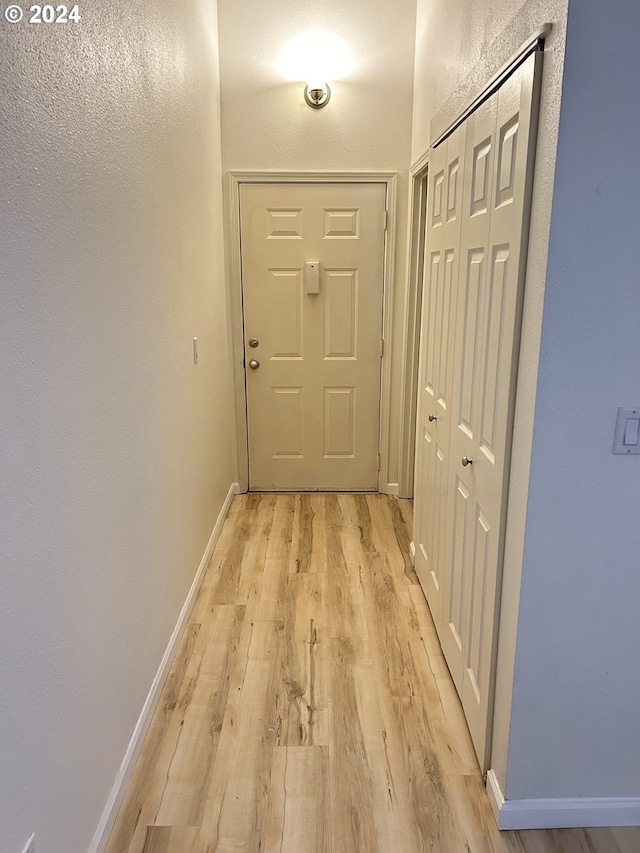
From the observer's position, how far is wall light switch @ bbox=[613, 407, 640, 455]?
137cm

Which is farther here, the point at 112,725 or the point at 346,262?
the point at 346,262

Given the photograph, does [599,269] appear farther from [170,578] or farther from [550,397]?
[170,578]

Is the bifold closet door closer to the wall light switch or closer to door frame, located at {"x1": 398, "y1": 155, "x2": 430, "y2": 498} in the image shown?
the wall light switch

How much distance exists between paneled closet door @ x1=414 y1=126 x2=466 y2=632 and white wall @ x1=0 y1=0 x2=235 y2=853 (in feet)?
3.50

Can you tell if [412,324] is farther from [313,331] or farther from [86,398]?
[86,398]

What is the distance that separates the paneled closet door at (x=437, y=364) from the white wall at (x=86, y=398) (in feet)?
3.50

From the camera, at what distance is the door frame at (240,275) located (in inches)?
140

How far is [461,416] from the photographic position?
204cm

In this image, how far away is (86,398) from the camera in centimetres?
146

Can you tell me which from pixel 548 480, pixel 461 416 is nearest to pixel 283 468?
pixel 461 416

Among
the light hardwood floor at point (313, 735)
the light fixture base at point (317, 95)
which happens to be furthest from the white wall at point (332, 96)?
the light hardwood floor at point (313, 735)

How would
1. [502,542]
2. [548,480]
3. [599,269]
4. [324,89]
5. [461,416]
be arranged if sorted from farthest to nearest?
[324,89], [461,416], [502,542], [548,480], [599,269]

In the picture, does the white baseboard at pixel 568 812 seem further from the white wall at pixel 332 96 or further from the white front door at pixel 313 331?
the white wall at pixel 332 96

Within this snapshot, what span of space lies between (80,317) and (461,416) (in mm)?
1252
